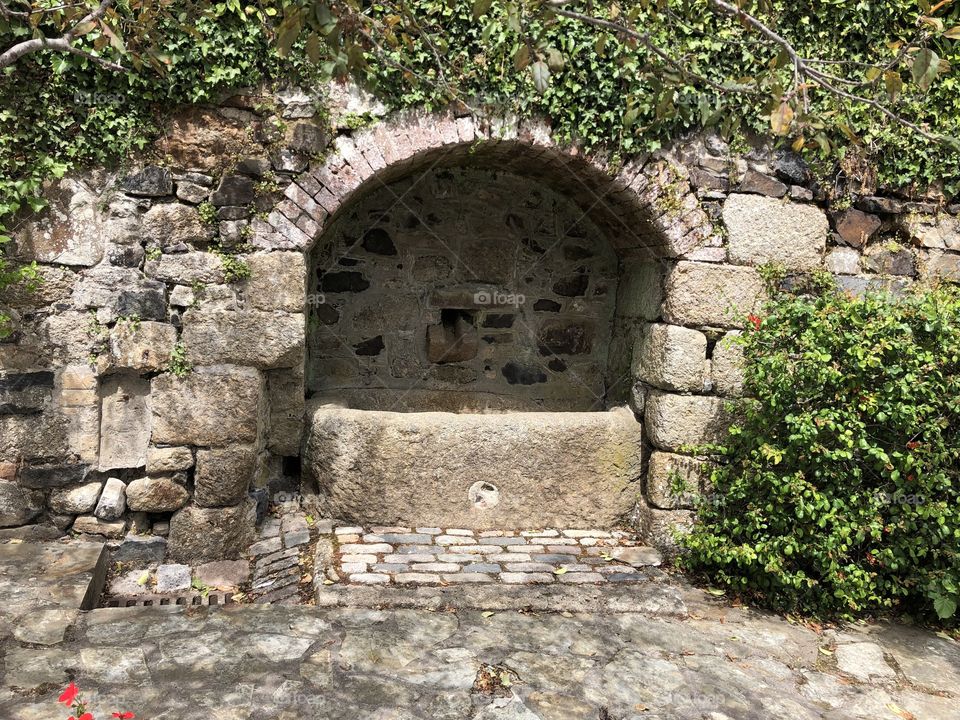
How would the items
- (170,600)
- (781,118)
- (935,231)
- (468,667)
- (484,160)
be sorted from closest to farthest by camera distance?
1. (781,118)
2. (468,667)
3. (170,600)
4. (935,231)
5. (484,160)

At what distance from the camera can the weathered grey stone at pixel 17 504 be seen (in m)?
3.35

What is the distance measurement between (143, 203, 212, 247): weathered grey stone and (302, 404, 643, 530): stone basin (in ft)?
3.63

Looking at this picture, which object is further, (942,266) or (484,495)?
(942,266)

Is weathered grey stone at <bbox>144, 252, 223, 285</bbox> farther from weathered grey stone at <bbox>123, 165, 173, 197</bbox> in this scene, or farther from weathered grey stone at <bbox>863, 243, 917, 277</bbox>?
weathered grey stone at <bbox>863, 243, 917, 277</bbox>

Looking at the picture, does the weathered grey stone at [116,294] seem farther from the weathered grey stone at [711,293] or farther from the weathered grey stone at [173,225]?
the weathered grey stone at [711,293]

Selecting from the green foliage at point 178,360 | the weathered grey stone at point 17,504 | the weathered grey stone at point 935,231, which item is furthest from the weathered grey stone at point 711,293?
the weathered grey stone at point 17,504

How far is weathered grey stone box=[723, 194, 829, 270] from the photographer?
3783 millimetres

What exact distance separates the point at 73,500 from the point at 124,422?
1.39ft

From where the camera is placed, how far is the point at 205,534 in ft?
11.6

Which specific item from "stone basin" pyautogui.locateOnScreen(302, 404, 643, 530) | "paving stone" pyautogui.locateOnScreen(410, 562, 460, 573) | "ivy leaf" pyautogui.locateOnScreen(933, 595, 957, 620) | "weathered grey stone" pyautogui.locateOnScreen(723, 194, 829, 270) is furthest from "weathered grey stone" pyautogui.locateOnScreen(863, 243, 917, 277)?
"paving stone" pyautogui.locateOnScreen(410, 562, 460, 573)

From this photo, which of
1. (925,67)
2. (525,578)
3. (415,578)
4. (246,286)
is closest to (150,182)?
(246,286)

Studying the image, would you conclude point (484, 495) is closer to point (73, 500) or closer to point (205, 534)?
point (205, 534)

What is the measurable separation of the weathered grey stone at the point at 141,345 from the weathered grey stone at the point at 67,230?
0.35 m

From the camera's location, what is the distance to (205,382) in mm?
3461
